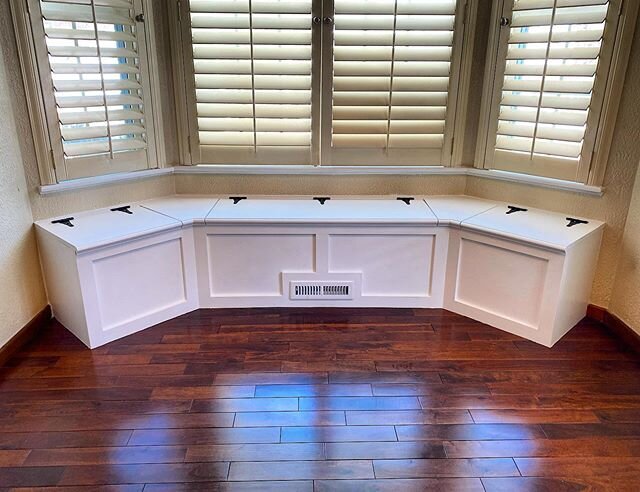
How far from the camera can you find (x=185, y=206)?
2814 millimetres

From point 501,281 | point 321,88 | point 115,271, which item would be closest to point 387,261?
point 501,281

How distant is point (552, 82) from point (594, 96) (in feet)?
0.70

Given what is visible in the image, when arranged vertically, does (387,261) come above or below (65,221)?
below

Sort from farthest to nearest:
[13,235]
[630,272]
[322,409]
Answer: [630,272] → [13,235] → [322,409]

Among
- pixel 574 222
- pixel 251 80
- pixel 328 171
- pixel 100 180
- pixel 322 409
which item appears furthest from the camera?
pixel 328 171

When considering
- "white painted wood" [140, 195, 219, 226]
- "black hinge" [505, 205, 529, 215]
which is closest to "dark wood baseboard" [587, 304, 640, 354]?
"black hinge" [505, 205, 529, 215]

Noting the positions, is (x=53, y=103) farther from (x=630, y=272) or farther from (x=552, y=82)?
(x=630, y=272)

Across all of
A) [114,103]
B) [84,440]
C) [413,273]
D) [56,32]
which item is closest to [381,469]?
[84,440]

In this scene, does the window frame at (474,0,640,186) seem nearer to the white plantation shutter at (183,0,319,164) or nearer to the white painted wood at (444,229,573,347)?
the white painted wood at (444,229,573,347)

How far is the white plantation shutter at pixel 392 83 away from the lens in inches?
106

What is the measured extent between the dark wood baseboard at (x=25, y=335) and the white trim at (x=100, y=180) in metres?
Answer: 0.64

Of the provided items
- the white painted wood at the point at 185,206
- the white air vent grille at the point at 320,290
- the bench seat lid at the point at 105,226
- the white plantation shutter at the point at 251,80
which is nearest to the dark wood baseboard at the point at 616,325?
the white air vent grille at the point at 320,290

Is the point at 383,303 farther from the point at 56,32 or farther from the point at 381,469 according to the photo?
the point at 56,32

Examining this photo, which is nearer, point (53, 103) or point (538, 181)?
point (53, 103)
